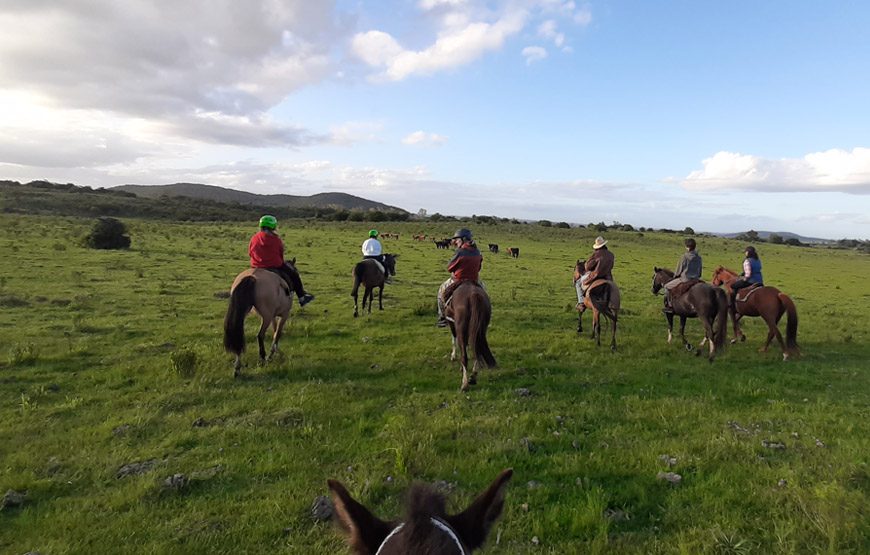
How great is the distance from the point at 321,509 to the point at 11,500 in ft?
9.79

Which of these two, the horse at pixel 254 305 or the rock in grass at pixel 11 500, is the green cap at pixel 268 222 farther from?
the rock in grass at pixel 11 500

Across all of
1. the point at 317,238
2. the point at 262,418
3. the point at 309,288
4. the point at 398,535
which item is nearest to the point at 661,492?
the point at 398,535

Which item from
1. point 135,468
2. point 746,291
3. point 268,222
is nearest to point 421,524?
point 135,468

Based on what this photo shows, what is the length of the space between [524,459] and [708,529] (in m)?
1.92

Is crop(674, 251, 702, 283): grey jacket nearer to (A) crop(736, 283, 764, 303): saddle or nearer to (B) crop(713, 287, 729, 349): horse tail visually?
(B) crop(713, 287, 729, 349): horse tail

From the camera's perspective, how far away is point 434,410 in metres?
7.32

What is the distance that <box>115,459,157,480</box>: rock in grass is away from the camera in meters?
5.35

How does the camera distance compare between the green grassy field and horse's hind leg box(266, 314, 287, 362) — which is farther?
horse's hind leg box(266, 314, 287, 362)

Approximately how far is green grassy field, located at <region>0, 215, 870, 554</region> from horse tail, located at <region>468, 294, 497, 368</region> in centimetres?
50

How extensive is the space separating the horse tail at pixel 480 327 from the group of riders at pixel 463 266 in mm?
917

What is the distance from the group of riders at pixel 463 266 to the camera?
31.5 feet

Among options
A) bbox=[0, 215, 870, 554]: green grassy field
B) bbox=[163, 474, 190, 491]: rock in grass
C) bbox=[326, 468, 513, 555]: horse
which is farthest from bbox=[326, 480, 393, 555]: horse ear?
bbox=[163, 474, 190, 491]: rock in grass

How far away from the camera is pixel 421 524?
1.94 meters

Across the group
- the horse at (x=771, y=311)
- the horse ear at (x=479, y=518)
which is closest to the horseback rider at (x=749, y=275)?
the horse at (x=771, y=311)
